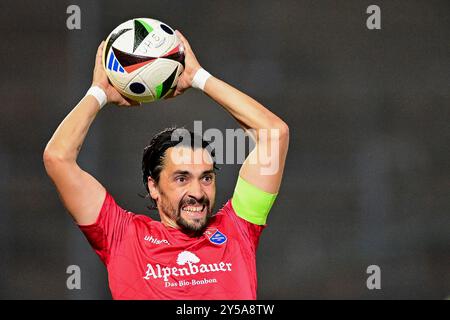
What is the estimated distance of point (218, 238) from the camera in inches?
200

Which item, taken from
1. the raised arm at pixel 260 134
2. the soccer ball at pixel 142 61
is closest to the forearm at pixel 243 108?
the raised arm at pixel 260 134

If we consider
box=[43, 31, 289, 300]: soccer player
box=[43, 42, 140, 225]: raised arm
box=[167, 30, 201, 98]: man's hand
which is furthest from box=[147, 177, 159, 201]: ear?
box=[167, 30, 201, 98]: man's hand

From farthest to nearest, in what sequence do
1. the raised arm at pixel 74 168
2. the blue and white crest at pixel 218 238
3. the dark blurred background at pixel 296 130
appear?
the dark blurred background at pixel 296 130, the blue and white crest at pixel 218 238, the raised arm at pixel 74 168

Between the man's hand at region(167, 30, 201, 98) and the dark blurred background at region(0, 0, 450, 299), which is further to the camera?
the dark blurred background at region(0, 0, 450, 299)

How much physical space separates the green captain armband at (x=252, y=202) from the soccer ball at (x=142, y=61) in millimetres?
665

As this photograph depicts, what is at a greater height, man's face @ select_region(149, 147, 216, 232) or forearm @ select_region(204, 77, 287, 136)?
forearm @ select_region(204, 77, 287, 136)

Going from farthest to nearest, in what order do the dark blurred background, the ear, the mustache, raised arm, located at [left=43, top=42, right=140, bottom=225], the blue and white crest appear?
the dark blurred background
the ear
the blue and white crest
the mustache
raised arm, located at [left=43, top=42, right=140, bottom=225]

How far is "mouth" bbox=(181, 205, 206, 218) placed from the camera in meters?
4.96

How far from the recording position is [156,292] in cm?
482

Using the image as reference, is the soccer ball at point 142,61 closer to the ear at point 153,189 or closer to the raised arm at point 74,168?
the raised arm at point 74,168

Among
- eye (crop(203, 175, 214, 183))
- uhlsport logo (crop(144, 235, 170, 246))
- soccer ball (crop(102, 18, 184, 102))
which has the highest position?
soccer ball (crop(102, 18, 184, 102))

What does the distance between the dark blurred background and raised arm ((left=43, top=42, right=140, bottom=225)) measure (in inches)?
130

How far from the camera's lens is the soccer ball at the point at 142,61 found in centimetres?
496

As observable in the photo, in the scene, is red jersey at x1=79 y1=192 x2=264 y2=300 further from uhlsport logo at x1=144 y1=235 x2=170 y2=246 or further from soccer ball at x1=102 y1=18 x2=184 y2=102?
soccer ball at x1=102 y1=18 x2=184 y2=102
